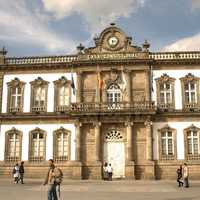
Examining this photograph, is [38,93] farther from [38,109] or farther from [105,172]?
[105,172]

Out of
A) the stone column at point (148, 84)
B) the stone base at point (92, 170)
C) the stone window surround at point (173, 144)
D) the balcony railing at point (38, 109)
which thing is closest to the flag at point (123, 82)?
the stone column at point (148, 84)

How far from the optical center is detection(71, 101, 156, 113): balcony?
3206 centimetres

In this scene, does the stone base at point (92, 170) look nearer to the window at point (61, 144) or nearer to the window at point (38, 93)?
the window at point (61, 144)

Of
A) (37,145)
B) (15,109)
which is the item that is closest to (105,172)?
(37,145)

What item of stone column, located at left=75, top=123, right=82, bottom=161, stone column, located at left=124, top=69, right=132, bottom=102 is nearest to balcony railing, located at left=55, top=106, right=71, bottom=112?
stone column, located at left=75, top=123, right=82, bottom=161

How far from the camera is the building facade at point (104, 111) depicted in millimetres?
32312

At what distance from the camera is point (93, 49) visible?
1363 inches

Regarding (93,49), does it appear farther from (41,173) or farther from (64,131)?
(41,173)

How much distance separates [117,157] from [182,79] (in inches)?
369

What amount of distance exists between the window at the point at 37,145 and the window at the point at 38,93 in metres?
2.31

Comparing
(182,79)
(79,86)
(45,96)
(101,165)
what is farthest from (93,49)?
(101,165)

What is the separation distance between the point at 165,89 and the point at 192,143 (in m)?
5.50

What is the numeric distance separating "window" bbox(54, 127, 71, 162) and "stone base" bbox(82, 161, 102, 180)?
2.25 m

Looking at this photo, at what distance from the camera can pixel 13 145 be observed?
34438 millimetres
